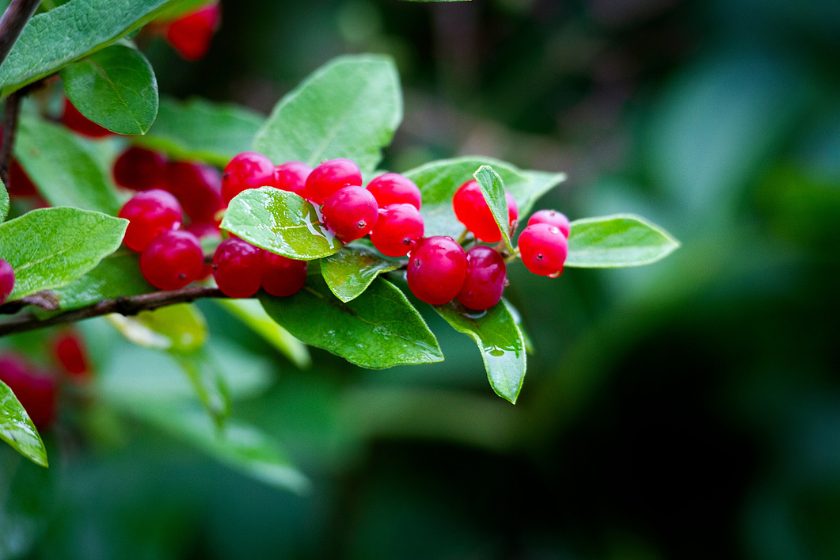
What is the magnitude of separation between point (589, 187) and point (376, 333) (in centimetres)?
158

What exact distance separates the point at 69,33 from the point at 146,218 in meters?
0.12

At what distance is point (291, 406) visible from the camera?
57.9 inches

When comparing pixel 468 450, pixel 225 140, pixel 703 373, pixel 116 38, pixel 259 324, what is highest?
pixel 116 38

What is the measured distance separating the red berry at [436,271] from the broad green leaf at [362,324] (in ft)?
0.05

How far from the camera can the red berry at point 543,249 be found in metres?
0.41

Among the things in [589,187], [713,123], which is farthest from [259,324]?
[713,123]

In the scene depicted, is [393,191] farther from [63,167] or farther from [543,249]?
[63,167]

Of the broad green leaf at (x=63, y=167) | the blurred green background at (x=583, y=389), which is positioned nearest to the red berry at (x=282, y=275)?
the broad green leaf at (x=63, y=167)

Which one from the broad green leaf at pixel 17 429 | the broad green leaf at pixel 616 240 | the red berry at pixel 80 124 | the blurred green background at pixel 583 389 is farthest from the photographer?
the blurred green background at pixel 583 389

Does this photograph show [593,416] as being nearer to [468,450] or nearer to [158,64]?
[468,450]

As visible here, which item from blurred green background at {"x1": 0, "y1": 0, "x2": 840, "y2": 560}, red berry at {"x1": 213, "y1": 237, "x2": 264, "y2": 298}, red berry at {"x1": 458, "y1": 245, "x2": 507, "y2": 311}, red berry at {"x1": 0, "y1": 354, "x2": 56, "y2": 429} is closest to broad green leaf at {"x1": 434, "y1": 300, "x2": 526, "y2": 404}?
red berry at {"x1": 458, "y1": 245, "x2": 507, "y2": 311}

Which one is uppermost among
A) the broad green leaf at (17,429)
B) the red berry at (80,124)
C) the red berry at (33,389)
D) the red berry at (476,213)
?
the red berry at (476,213)

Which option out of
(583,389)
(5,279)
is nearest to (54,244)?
(5,279)

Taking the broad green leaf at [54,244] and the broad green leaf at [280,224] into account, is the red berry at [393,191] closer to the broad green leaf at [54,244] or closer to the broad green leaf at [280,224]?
the broad green leaf at [280,224]
